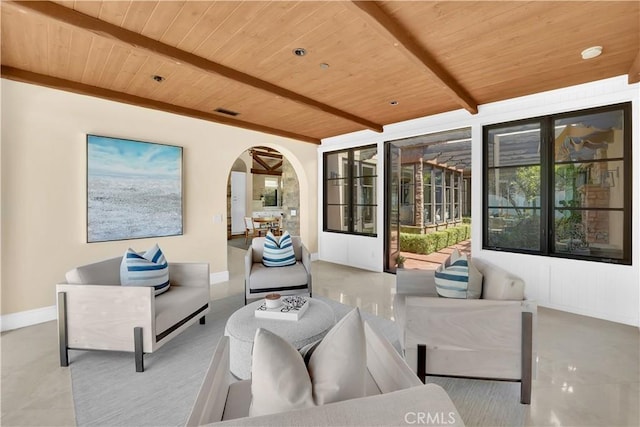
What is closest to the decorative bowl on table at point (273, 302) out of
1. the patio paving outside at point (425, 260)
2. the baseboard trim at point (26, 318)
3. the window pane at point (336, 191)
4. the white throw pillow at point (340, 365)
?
the white throw pillow at point (340, 365)

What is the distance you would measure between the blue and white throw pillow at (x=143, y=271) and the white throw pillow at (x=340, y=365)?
7.21ft

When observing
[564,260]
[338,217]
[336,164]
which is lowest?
[564,260]

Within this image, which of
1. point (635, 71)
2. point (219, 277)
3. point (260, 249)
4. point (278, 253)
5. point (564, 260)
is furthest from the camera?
point (219, 277)

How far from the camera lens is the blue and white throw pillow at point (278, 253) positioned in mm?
3918

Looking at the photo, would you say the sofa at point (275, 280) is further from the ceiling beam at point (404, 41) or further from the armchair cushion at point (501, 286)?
the ceiling beam at point (404, 41)

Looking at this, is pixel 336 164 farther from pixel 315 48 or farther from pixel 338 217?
pixel 315 48

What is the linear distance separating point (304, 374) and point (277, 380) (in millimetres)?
96

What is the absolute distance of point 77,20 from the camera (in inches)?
87.1

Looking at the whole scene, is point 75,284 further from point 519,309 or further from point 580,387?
point 580,387

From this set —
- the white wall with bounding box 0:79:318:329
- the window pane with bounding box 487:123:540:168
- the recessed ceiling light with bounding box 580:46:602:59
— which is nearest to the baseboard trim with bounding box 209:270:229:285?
the white wall with bounding box 0:79:318:329

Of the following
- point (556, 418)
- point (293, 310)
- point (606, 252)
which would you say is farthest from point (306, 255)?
point (606, 252)

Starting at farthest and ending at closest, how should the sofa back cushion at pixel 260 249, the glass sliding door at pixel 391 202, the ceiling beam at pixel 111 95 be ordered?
the glass sliding door at pixel 391 202, the sofa back cushion at pixel 260 249, the ceiling beam at pixel 111 95

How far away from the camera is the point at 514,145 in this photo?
4066 millimetres

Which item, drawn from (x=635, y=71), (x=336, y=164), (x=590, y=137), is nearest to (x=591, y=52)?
(x=635, y=71)
